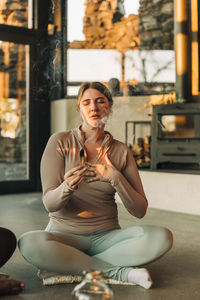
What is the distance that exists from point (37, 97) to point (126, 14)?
4.36 ft

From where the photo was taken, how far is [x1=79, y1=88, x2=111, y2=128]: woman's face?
A: 5.82 ft

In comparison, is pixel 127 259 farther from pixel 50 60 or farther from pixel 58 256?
pixel 50 60

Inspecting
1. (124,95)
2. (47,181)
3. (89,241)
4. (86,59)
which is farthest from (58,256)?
(86,59)

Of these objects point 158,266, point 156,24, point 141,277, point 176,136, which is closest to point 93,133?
point 141,277

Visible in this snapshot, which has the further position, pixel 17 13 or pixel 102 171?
pixel 17 13

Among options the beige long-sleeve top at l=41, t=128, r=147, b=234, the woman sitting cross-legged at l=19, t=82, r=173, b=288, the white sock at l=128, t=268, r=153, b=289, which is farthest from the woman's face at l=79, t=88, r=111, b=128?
the white sock at l=128, t=268, r=153, b=289

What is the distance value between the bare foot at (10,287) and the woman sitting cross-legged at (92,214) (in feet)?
0.36

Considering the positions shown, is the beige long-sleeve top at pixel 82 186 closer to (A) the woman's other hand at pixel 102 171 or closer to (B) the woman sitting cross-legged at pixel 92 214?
(B) the woman sitting cross-legged at pixel 92 214

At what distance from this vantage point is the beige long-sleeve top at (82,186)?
1802 mm

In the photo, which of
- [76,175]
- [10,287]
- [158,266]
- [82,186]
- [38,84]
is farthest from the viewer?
[38,84]

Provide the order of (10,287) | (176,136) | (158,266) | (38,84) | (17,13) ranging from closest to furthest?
(10,287) → (158,266) → (176,136) → (17,13) → (38,84)

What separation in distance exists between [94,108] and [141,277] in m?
0.68

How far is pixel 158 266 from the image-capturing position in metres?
2.12

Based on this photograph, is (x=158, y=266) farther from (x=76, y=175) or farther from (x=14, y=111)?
(x=14, y=111)
